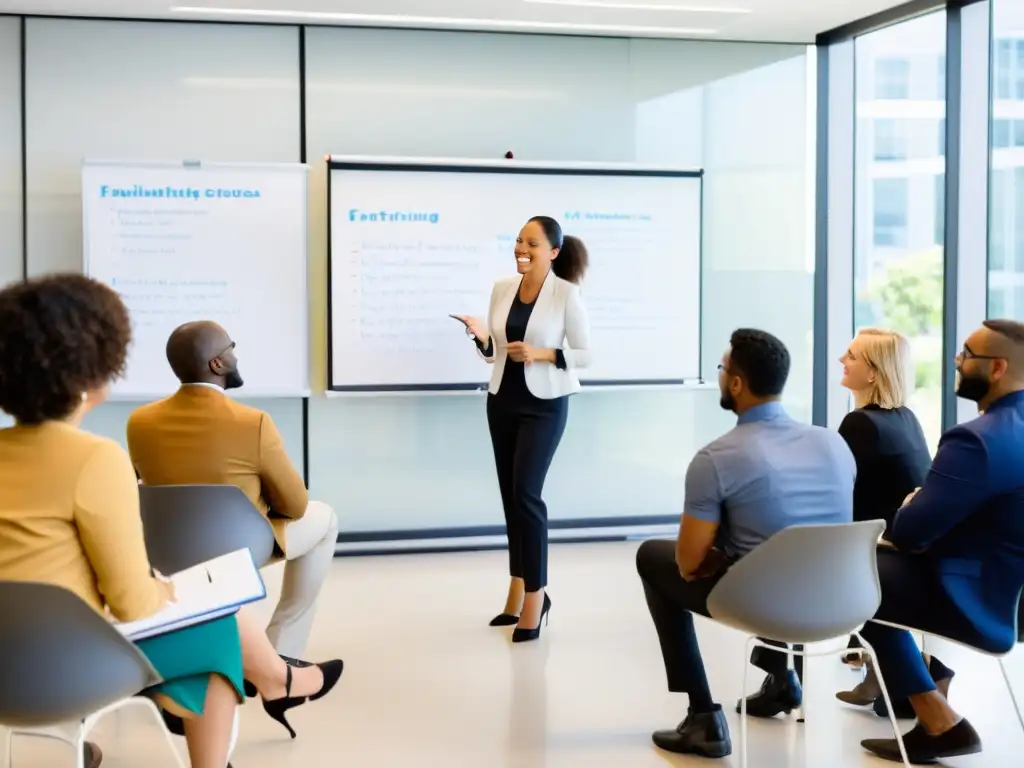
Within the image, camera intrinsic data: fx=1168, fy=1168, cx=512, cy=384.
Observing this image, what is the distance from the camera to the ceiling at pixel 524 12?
574 cm

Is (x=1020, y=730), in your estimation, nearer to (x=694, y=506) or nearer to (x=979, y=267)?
(x=694, y=506)

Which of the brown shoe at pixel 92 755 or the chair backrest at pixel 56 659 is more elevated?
the chair backrest at pixel 56 659

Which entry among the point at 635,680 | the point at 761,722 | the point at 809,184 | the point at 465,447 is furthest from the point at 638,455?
the point at 761,722

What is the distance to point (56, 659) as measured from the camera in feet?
7.20

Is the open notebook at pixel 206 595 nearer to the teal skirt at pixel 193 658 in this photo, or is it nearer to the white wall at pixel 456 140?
the teal skirt at pixel 193 658

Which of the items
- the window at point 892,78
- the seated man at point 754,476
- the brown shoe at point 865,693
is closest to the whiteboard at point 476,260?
the window at point 892,78

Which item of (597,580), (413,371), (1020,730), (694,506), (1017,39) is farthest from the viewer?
(413,371)

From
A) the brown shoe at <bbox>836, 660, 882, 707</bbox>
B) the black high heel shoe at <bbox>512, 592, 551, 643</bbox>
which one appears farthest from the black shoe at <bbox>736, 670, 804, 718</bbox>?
the black high heel shoe at <bbox>512, 592, 551, 643</bbox>

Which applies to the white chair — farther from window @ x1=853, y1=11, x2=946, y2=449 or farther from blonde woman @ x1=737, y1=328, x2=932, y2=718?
window @ x1=853, y1=11, x2=946, y2=449

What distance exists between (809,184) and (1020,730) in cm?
397

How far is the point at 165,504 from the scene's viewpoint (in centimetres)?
321

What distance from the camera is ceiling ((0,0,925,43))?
18.8 ft

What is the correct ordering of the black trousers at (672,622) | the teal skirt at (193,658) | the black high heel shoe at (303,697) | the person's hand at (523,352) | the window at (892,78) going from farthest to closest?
1. the window at (892,78)
2. the person's hand at (523,352)
3. the black trousers at (672,622)
4. the black high heel shoe at (303,697)
5. the teal skirt at (193,658)

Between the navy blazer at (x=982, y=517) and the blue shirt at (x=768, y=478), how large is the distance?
0.22m
